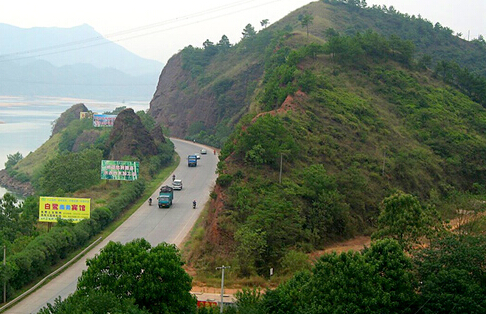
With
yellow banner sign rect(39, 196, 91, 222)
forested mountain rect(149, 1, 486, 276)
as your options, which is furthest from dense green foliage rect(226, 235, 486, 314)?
yellow banner sign rect(39, 196, 91, 222)

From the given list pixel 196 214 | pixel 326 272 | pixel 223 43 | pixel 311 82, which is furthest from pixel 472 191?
pixel 223 43

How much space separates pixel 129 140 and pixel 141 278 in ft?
152

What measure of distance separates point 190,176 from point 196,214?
53.8ft

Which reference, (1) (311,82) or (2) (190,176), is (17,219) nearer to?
(2) (190,176)

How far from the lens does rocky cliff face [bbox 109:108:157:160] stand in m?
65.4

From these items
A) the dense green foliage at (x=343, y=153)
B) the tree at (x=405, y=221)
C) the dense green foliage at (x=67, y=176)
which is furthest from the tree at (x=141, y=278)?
the dense green foliage at (x=67, y=176)

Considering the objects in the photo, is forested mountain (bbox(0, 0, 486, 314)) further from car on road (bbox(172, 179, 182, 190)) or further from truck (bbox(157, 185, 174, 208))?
car on road (bbox(172, 179, 182, 190))

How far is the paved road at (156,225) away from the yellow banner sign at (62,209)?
2.55m

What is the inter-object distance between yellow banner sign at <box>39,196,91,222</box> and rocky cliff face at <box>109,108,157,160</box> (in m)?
25.7

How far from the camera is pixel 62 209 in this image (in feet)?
127

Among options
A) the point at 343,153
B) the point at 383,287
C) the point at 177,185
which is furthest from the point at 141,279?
the point at 177,185

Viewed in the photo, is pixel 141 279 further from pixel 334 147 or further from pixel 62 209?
pixel 334 147

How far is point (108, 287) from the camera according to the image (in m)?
20.8

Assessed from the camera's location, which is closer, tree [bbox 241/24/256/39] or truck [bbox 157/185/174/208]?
truck [bbox 157/185/174/208]
